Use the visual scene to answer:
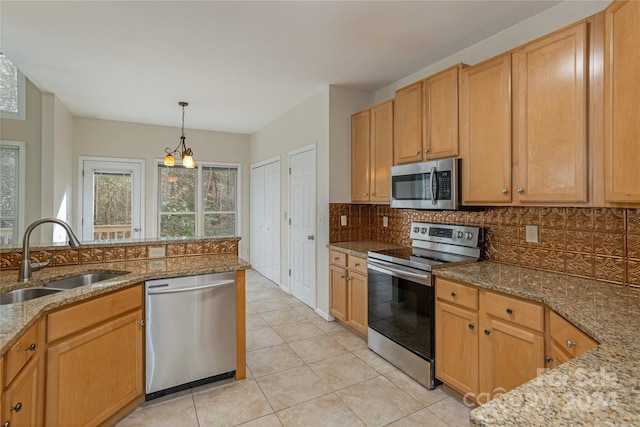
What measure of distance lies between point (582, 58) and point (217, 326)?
282 centimetres

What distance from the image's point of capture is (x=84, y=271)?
2176 mm

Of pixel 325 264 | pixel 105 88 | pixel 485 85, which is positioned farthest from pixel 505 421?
pixel 105 88

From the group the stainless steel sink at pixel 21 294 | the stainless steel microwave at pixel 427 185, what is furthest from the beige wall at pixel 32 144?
the stainless steel microwave at pixel 427 185

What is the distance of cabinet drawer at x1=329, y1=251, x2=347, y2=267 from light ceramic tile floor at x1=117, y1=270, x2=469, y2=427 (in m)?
0.76

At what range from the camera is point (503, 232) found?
2439mm

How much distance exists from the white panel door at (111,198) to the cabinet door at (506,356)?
17.5 feet

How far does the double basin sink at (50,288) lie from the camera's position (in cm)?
184

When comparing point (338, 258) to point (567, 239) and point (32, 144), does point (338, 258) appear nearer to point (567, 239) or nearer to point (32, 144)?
point (567, 239)

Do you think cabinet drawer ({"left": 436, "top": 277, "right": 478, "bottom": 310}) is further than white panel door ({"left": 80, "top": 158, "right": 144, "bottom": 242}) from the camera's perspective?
No

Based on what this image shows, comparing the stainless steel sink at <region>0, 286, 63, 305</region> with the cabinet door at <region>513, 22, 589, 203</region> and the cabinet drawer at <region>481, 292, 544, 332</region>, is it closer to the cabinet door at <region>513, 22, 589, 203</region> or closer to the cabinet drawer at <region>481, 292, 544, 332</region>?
the cabinet drawer at <region>481, 292, 544, 332</region>

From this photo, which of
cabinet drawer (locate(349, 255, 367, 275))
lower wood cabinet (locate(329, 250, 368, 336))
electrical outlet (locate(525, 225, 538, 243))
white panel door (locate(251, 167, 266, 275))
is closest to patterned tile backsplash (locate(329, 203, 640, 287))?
electrical outlet (locate(525, 225, 538, 243))

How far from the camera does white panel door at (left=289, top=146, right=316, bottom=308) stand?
3954mm

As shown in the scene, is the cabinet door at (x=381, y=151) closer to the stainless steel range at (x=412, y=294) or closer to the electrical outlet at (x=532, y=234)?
the stainless steel range at (x=412, y=294)

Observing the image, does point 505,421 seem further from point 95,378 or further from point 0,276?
point 0,276
